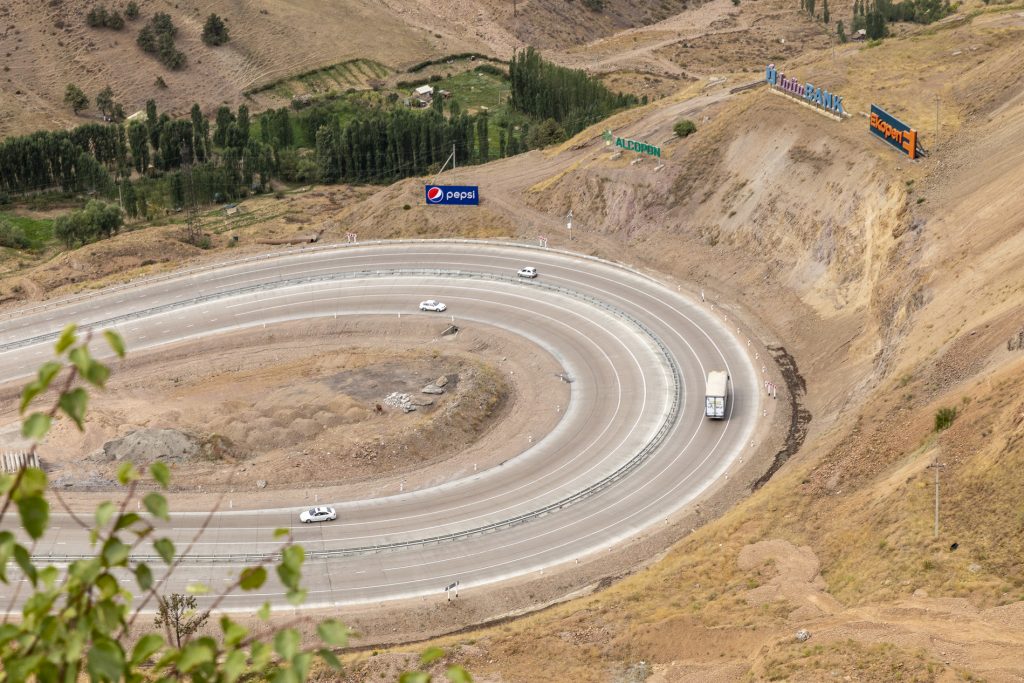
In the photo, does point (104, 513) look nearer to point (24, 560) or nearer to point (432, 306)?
point (24, 560)

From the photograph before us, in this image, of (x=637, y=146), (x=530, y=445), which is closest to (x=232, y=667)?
(x=530, y=445)

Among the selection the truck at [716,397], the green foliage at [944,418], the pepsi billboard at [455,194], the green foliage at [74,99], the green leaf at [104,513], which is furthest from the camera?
the green foliage at [74,99]

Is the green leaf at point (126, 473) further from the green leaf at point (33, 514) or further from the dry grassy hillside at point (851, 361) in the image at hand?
the dry grassy hillside at point (851, 361)

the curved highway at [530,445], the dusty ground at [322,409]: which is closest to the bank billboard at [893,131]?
the curved highway at [530,445]

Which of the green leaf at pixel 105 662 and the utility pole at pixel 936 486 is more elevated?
the green leaf at pixel 105 662

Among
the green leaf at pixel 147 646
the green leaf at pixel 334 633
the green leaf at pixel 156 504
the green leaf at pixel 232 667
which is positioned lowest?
→ the green leaf at pixel 147 646

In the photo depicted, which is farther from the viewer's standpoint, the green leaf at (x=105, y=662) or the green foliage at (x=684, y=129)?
the green foliage at (x=684, y=129)

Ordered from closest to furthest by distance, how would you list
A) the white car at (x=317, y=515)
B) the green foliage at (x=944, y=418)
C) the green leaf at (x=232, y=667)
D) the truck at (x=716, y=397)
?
the green leaf at (x=232, y=667) < the green foliage at (x=944, y=418) < the white car at (x=317, y=515) < the truck at (x=716, y=397)

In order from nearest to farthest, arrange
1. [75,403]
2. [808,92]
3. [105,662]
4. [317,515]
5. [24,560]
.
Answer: [105,662], [75,403], [24,560], [317,515], [808,92]
